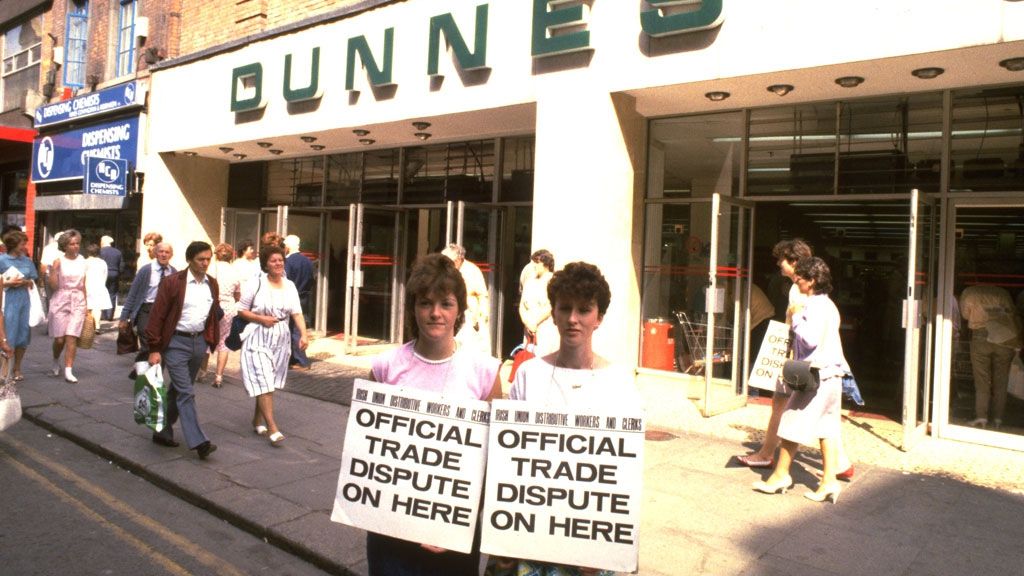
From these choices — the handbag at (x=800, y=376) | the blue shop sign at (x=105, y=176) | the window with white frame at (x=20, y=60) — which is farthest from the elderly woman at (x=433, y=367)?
the window with white frame at (x=20, y=60)

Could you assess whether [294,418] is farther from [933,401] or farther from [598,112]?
[933,401]

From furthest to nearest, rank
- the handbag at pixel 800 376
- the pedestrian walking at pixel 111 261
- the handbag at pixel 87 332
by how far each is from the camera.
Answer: the pedestrian walking at pixel 111 261, the handbag at pixel 87 332, the handbag at pixel 800 376

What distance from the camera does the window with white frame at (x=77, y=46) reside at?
63.4ft

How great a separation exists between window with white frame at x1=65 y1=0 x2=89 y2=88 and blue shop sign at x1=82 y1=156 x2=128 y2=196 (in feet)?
13.4

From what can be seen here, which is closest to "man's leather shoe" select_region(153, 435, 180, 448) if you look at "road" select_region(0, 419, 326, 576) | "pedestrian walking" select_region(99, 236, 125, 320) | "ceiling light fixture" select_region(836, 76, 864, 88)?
"road" select_region(0, 419, 326, 576)

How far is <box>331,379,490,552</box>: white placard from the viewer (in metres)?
2.71

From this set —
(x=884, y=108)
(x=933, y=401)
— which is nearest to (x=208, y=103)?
(x=884, y=108)

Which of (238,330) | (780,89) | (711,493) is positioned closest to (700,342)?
(780,89)

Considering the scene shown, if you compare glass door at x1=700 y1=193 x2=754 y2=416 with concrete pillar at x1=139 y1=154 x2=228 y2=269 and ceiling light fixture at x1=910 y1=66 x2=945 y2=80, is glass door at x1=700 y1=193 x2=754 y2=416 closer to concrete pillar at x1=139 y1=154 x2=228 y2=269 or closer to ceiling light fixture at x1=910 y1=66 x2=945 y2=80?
ceiling light fixture at x1=910 y1=66 x2=945 y2=80

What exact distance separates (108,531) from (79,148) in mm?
16414

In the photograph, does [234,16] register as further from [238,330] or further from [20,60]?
[20,60]

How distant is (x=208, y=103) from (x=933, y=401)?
12477 mm

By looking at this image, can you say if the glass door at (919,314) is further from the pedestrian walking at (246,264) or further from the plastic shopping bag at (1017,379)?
the pedestrian walking at (246,264)

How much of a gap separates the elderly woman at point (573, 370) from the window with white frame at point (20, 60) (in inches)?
926
